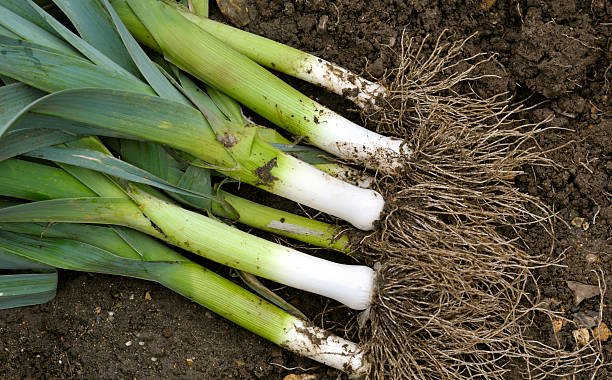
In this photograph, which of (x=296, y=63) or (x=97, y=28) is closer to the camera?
(x=97, y=28)

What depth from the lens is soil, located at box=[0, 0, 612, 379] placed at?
1.70 meters

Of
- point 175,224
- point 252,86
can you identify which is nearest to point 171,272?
point 175,224

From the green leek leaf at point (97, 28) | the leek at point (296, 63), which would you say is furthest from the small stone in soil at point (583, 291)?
the green leek leaf at point (97, 28)

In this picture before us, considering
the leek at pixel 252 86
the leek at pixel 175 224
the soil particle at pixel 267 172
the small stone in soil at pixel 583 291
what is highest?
the leek at pixel 252 86

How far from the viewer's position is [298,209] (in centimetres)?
184

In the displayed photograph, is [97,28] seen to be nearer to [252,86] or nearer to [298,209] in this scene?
[252,86]

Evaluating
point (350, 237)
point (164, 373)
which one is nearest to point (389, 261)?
point (350, 237)

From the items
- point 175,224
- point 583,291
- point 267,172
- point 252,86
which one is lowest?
point 583,291

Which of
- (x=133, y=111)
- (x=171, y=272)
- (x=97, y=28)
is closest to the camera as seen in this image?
(x=133, y=111)

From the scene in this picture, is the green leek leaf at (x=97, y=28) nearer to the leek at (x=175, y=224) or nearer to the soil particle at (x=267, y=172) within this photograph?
the leek at (x=175, y=224)

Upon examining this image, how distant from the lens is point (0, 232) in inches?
60.4

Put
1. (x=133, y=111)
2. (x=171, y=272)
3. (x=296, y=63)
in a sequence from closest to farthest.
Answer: (x=133, y=111) < (x=171, y=272) < (x=296, y=63)

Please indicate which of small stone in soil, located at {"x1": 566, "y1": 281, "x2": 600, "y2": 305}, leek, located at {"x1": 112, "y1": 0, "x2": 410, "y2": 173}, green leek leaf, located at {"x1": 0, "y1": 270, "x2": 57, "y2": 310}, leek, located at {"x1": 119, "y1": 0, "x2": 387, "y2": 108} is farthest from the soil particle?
small stone in soil, located at {"x1": 566, "y1": 281, "x2": 600, "y2": 305}

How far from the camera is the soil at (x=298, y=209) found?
170 centimetres
